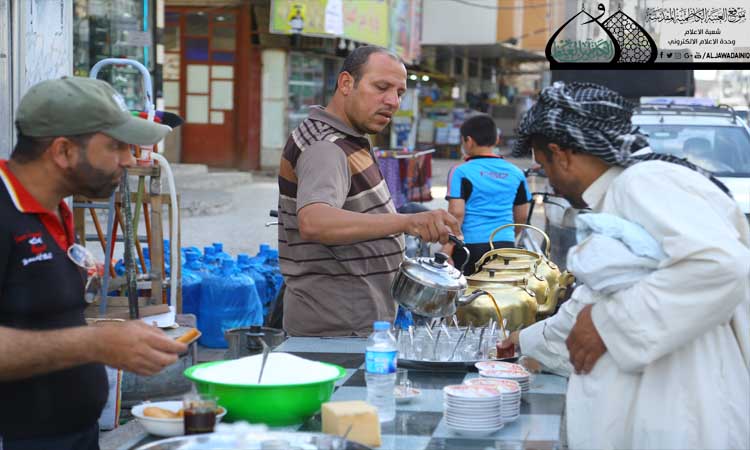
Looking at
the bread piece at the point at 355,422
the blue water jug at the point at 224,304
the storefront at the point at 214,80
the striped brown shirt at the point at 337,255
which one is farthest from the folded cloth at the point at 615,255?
the storefront at the point at 214,80

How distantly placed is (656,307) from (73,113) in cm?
152

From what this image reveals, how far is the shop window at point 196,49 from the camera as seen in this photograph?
72.3 feet

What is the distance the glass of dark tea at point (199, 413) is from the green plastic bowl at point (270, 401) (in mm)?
133

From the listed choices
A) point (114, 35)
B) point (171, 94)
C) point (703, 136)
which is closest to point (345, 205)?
point (703, 136)

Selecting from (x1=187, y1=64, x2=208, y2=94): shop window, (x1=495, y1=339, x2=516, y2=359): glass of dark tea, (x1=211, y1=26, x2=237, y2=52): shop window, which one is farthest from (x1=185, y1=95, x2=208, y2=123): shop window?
(x1=495, y1=339, x2=516, y2=359): glass of dark tea

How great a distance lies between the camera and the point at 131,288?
536 centimetres

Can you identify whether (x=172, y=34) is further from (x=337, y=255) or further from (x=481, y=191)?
(x=337, y=255)

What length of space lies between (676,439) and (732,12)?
16.9 ft

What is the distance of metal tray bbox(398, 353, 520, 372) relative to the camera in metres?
3.57

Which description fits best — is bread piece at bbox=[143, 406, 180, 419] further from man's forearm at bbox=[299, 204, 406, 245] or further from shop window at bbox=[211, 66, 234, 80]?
shop window at bbox=[211, 66, 234, 80]

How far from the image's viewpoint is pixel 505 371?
11.0ft

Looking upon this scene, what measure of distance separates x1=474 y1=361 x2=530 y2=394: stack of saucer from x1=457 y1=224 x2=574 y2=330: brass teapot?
677 mm

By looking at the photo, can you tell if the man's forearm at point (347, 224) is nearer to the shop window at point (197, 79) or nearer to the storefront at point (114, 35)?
the storefront at point (114, 35)

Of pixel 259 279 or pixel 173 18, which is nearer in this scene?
pixel 259 279
